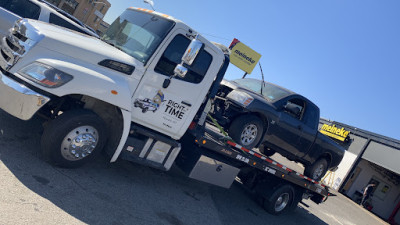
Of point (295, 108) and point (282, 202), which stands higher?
point (295, 108)

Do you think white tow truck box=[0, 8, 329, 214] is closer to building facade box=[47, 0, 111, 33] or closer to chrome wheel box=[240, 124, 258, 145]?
chrome wheel box=[240, 124, 258, 145]

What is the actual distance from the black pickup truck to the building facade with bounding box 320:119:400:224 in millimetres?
17164

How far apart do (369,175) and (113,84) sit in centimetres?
2704

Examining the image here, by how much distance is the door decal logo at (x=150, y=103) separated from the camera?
468cm

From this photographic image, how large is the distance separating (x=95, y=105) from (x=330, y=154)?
6.65m

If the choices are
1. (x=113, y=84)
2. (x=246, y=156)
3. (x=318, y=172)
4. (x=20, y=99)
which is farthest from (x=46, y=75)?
(x=318, y=172)

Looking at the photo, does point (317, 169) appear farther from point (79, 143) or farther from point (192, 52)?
point (79, 143)

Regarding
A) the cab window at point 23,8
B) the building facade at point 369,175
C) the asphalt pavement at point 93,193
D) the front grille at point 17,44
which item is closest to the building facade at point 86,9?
the building facade at point 369,175

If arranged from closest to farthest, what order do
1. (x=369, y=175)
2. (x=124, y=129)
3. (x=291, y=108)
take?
1. (x=124, y=129)
2. (x=291, y=108)
3. (x=369, y=175)

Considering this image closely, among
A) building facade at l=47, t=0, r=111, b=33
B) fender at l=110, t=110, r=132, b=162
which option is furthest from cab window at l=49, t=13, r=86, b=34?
building facade at l=47, t=0, r=111, b=33

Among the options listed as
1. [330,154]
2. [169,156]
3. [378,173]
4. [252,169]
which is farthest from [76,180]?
[378,173]

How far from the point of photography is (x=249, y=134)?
6559mm

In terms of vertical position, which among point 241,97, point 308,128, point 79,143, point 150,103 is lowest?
point 79,143

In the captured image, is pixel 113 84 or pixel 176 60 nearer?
pixel 113 84
